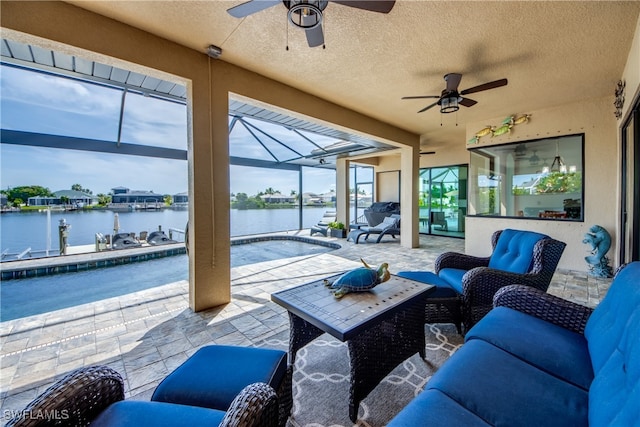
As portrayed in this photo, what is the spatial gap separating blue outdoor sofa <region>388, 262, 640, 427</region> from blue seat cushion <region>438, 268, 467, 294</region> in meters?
0.86

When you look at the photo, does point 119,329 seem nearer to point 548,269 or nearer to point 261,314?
point 261,314

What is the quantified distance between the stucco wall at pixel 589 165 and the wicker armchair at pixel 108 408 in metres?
6.06

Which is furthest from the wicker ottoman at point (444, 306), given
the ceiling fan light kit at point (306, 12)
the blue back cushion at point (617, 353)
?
the ceiling fan light kit at point (306, 12)

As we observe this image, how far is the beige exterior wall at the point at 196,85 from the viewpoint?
2.25 meters

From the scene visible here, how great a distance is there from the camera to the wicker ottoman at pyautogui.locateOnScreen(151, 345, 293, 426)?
3.64 ft

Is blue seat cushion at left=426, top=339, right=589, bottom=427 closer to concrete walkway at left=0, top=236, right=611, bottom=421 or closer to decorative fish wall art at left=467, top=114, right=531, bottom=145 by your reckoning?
concrete walkway at left=0, top=236, right=611, bottom=421

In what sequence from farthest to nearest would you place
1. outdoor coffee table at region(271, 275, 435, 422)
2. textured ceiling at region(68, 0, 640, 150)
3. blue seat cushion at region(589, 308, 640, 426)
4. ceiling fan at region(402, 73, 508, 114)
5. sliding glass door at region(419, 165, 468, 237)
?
sliding glass door at region(419, 165, 468, 237), ceiling fan at region(402, 73, 508, 114), textured ceiling at region(68, 0, 640, 150), outdoor coffee table at region(271, 275, 435, 422), blue seat cushion at region(589, 308, 640, 426)

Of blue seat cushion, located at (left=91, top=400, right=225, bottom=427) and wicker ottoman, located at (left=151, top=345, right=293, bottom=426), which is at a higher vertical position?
blue seat cushion, located at (left=91, top=400, right=225, bottom=427)

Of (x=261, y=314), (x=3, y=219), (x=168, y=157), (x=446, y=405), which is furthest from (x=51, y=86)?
(x=446, y=405)

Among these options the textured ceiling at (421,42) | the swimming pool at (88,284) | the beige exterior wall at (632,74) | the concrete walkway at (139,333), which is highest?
the textured ceiling at (421,42)

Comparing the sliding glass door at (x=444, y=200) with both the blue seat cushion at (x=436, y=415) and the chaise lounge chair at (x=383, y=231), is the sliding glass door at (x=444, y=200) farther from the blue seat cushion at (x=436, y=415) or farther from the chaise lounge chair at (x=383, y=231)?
the blue seat cushion at (x=436, y=415)

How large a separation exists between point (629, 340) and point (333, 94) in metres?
4.23

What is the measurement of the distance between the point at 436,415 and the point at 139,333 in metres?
2.73

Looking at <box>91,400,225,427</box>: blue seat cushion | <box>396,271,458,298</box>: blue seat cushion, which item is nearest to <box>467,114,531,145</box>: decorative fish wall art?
<box>396,271,458,298</box>: blue seat cushion
